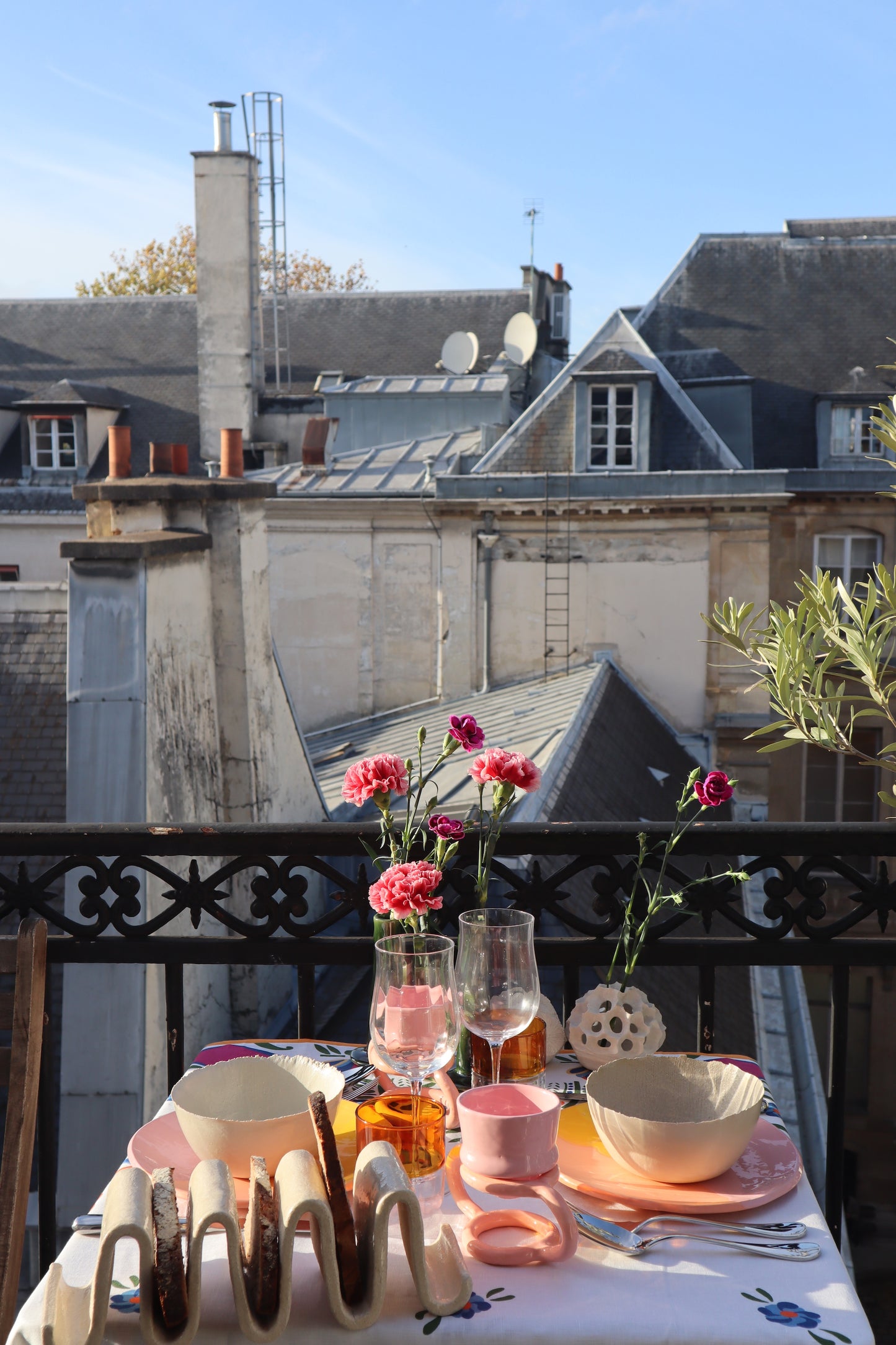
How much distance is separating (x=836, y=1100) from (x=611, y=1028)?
597 millimetres

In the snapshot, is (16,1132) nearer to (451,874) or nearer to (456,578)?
(451,874)

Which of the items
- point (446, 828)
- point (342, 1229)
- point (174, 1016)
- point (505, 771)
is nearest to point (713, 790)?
point (505, 771)

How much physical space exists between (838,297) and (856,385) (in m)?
1.81

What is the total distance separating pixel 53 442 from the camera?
18.3 m

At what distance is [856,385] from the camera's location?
57.3 ft

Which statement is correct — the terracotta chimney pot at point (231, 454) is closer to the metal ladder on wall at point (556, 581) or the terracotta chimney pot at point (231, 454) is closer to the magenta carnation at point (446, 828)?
the magenta carnation at point (446, 828)

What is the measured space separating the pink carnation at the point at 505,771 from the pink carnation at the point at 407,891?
23 centimetres

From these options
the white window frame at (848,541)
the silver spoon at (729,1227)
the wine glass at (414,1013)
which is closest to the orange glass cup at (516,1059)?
the wine glass at (414,1013)

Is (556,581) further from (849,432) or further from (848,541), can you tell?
(849,432)

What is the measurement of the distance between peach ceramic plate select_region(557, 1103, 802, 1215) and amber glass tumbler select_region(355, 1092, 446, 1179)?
Answer: 21 cm

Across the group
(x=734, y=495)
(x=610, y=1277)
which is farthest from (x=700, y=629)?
(x=610, y=1277)

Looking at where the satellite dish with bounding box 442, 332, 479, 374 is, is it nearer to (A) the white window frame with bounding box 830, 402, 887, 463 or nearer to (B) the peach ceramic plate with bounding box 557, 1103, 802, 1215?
(A) the white window frame with bounding box 830, 402, 887, 463

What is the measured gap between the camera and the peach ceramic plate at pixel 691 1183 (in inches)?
65.6

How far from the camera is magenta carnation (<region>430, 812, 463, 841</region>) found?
2.03m
